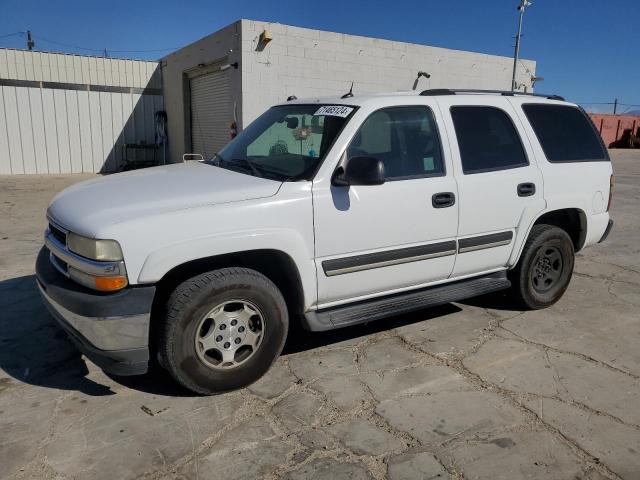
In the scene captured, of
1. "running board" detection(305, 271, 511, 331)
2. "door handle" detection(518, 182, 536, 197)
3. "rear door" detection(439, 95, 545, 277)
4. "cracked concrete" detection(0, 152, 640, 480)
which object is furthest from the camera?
"door handle" detection(518, 182, 536, 197)

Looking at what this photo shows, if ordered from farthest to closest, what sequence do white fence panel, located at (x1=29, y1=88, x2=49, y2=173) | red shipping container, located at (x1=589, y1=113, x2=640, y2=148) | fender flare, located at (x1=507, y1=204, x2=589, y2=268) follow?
red shipping container, located at (x1=589, y1=113, x2=640, y2=148) → white fence panel, located at (x1=29, y1=88, x2=49, y2=173) → fender flare, located at (x1=507, y1=204, x2=589, y2=268)

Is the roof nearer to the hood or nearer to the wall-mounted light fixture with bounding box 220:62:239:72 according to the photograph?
the hood

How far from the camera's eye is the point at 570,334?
173 inches

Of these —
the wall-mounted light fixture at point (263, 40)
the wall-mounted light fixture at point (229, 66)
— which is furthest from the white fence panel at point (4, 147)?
the wall-mounted light fixture at point (263, 40)

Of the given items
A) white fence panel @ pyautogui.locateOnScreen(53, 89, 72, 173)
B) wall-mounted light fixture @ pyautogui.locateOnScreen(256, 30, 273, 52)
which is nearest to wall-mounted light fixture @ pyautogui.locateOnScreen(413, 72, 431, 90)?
wall-mounted light fixture @ pyautogui.locateOnScreen(256, 30, 273, 52)

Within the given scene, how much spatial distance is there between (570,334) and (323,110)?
8.99ft

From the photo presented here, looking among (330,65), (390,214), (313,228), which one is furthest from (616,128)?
(313,228)

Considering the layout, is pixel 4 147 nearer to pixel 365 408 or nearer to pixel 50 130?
pixel 50 130

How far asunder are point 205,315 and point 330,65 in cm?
1085

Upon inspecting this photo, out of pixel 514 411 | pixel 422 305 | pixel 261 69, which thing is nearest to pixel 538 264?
pixel 422 305

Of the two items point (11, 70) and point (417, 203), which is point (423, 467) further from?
point (11, 70)

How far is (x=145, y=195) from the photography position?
3.22 metres

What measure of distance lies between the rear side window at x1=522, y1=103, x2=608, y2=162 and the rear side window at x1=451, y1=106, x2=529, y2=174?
30 cm

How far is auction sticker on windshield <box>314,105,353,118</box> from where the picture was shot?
12.3 ft
